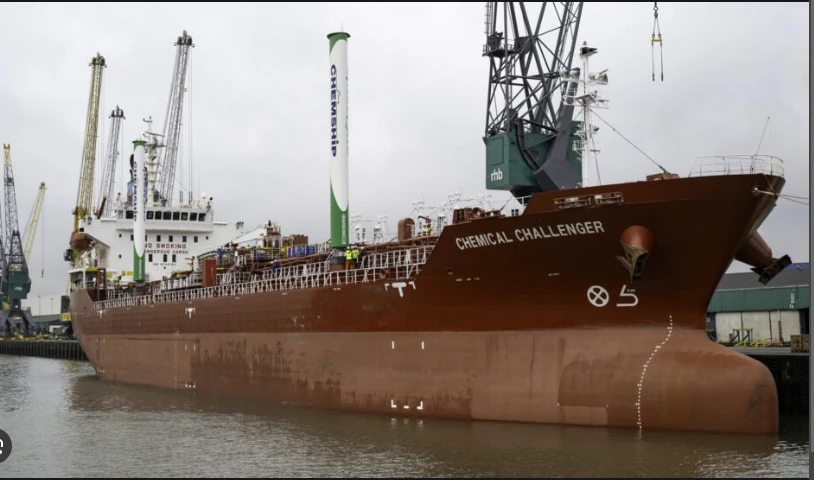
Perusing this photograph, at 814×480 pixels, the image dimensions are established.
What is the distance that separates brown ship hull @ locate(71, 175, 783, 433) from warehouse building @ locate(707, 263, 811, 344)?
1434 cm

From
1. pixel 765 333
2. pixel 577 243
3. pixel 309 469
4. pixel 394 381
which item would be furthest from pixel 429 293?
pixel 765 333

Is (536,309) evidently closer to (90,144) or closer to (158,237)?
(158,237)

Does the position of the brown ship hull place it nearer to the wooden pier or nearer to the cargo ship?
the cargo ship

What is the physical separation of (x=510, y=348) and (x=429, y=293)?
2.13m

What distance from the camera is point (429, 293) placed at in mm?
16922

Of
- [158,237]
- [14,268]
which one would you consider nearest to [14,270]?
[14,268]

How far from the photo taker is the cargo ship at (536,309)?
45.6 ft

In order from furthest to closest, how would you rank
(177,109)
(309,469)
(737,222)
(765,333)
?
(177,109) → (765,333) → (737,222) → (309,469)

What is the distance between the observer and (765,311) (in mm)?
29031

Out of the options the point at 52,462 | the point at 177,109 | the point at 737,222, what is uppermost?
the point at 177,109

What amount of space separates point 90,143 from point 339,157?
47617mm

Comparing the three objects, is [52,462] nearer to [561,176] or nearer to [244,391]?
[244,391]

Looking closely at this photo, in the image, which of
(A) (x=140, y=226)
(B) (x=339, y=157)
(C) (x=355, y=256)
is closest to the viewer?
(C) (x=355, y=256)

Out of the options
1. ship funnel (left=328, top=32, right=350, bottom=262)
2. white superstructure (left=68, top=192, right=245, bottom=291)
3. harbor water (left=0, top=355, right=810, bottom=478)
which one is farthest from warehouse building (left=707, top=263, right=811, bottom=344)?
white superstructure (left=68, top=192, right=245, bottom=291)
